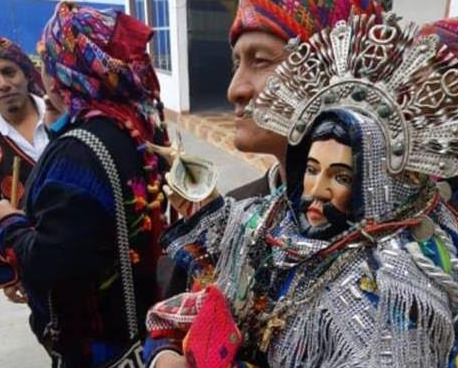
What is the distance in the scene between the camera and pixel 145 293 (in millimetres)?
1608

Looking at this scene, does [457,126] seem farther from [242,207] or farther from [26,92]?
[26,92]

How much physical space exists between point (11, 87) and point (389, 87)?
2023mm

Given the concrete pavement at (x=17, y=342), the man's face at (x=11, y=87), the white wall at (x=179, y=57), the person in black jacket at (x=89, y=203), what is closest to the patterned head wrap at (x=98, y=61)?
the person in black jacket at (x=89, y=203)

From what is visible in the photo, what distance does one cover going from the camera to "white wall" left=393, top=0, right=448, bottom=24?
3666mm

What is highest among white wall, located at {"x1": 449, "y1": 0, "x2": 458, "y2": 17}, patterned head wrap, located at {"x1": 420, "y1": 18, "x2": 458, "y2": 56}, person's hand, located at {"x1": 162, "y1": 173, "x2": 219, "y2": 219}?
patterned head wrap, located at {"x1": 420, "y1": 18, "x2": 458, "y2": 56}

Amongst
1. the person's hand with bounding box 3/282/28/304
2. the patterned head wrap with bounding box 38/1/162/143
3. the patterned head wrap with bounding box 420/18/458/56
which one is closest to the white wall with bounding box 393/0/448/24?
the patterned head wrap with bounding box 420/18/458/56

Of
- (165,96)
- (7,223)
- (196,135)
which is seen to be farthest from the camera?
(165,96)

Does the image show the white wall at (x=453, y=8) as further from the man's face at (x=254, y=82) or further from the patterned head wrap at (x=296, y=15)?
the man's face at (x=254, y=82)

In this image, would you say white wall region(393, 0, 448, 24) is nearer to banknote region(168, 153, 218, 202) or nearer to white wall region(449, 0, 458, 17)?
white wall region(449, 0, 458, 17)

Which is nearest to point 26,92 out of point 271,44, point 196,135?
point 271,44

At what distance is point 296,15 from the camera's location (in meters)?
1.14

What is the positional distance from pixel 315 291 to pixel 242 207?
23 cm

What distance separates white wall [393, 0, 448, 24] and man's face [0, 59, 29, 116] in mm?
2533

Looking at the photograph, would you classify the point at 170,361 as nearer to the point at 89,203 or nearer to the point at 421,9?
the point at 89,203
